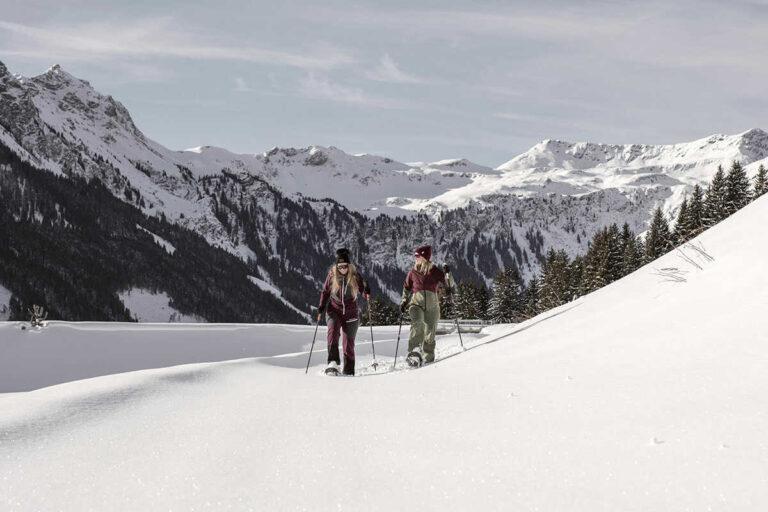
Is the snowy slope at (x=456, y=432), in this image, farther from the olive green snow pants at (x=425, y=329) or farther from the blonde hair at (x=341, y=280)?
the olive green snow pants at (x=425, y=329)

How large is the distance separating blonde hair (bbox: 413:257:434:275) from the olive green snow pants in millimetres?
677

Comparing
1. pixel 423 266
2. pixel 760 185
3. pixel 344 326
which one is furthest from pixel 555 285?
pixel 344 326

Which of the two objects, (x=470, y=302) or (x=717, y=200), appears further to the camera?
(x=470, y=302)

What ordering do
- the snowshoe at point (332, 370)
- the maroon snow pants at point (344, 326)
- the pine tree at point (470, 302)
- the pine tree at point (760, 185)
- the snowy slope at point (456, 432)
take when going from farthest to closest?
the pine tree at point (470, 302) < the pine tree at point (760, 185) < the maroon snow pants at point (344, 326) < the snowshoe at point (332, 370) < the snowy slope at point (456, 432)

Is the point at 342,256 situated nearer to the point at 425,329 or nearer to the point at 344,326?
the point at 344,326

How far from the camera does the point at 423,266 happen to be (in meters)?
10.7

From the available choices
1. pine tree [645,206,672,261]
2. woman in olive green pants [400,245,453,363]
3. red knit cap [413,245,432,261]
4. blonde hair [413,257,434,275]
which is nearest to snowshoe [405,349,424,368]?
woman in olive green pants [400,245,453,363]

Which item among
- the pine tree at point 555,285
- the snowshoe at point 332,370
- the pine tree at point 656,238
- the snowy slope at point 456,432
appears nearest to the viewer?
the snowy slope at point 456,432

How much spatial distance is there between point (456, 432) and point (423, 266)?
7224mm

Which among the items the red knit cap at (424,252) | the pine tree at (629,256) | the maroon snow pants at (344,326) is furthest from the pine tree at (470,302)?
the maroon snow pants at (344,326)

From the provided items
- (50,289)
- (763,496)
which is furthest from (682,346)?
(50,289)

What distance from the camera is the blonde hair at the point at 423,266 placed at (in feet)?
35.1

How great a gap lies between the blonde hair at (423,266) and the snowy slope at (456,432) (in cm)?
500

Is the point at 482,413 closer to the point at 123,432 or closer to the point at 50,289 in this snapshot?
the point at 123,432
